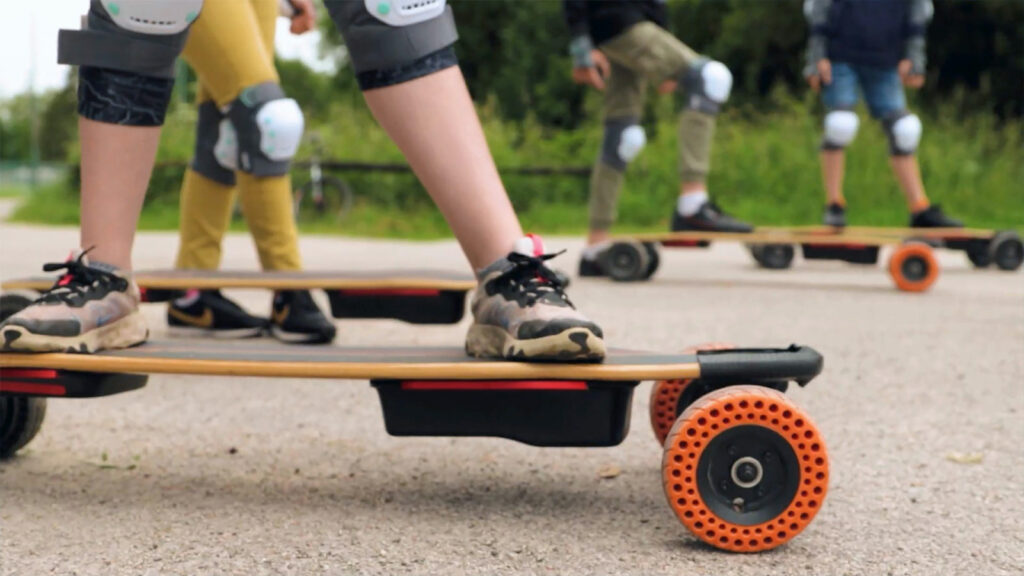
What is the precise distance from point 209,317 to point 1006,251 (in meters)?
4.72

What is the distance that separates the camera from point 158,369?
6.48 feet

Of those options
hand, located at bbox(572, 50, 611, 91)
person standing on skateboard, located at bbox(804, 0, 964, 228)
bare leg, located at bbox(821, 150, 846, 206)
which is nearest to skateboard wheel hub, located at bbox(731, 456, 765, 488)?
hand, located at bbox(572, 50, 611, 91)

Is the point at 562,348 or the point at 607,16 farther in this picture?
→ the point at 607,16

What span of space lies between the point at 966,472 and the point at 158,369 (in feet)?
4.86

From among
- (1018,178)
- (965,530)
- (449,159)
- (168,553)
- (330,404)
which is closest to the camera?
(168,553)

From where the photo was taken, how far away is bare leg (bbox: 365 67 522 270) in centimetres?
218

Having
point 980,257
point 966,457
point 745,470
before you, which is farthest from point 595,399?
point 980,257

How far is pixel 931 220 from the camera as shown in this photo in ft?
21.8

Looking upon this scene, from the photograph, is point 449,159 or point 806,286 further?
point 806,286

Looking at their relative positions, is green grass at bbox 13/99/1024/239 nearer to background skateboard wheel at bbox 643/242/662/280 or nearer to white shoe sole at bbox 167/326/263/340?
background skateboard wheel at bbox 643/242/662/280

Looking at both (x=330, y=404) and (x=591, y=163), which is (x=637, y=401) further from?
(x=591, y=163)

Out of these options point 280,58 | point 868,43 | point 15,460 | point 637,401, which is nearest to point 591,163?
point 868,43

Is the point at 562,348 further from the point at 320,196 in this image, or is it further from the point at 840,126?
the point at 320,196

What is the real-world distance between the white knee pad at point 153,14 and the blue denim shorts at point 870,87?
5.23m
